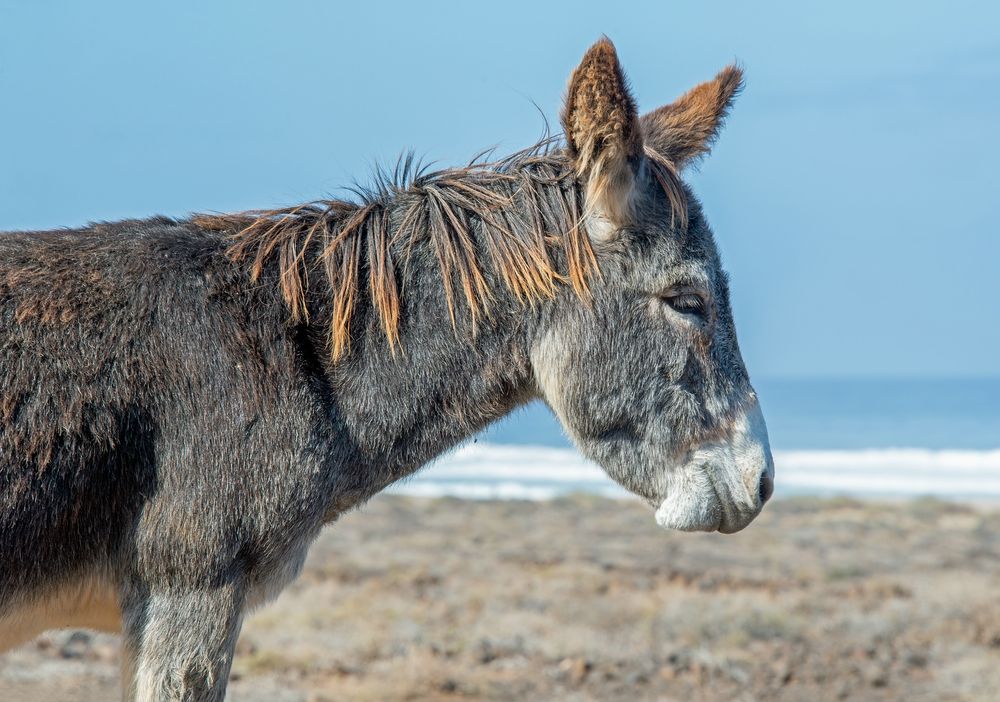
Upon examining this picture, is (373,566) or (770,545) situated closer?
(373,566)

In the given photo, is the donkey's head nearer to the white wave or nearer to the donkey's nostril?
the donkey's nostril

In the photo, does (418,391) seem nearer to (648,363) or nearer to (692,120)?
(648,363)

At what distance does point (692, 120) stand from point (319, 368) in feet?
5.76

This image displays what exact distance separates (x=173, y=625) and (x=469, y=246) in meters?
1.51

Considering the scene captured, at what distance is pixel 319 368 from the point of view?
138 inches

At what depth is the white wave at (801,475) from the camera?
28.9 m

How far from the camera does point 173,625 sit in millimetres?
3158

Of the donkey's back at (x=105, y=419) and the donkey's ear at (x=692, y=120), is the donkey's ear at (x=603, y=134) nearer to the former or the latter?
the donkey's ear at (x=692, y=120)

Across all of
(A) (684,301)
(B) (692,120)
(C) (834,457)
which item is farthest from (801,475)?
(A) (684,301)

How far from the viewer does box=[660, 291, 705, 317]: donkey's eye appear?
3.62 metres

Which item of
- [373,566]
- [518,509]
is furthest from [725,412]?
[518,509]

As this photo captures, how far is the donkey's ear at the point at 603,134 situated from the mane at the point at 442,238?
4.1 inches

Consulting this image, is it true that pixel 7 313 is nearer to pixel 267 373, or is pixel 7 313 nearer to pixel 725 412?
pixel 267 373

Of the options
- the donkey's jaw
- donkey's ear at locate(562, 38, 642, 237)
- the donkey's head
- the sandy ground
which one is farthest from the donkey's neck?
the sandy ground
